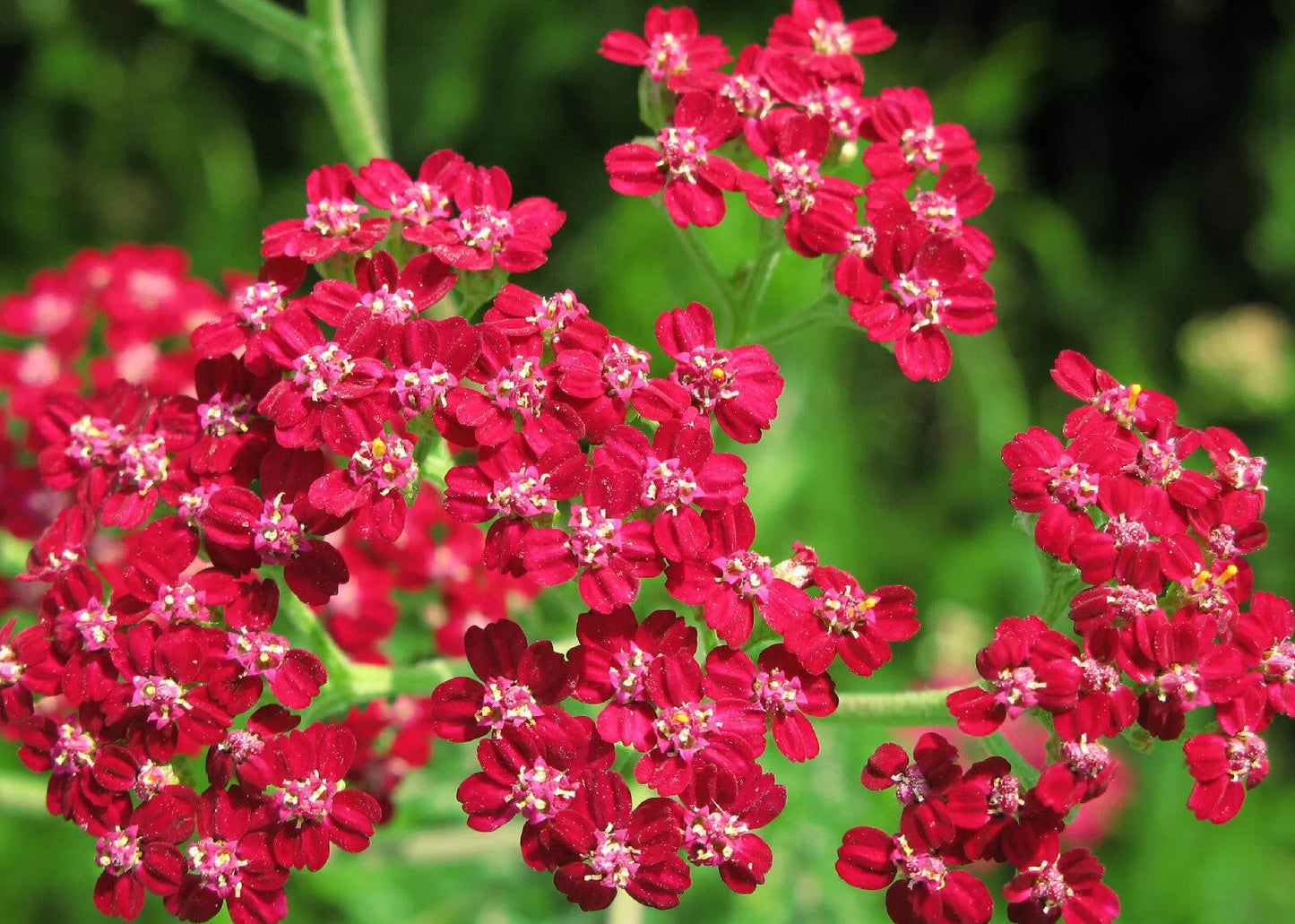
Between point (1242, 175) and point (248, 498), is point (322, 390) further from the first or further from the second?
point (1242, 175)

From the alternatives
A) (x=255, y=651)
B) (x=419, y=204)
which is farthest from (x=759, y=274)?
(x=255, y=651)

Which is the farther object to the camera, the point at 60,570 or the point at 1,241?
the point at 1,241

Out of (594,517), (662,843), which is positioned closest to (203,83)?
(594,517)

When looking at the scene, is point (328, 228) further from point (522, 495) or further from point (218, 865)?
point (218, 865)

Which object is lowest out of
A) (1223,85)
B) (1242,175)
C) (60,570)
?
(1242,175)

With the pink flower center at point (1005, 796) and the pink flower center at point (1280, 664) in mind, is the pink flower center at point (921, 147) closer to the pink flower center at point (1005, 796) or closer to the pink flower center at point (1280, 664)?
the pink flower center at point (1280, 664)

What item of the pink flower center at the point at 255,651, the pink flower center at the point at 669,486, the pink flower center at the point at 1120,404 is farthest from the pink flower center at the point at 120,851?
the pink flower center at the point at 1120,404

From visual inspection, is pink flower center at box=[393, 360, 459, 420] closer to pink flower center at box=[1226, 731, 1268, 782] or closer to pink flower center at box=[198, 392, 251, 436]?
pink flower center at box=[198, 392, 251, 436]
